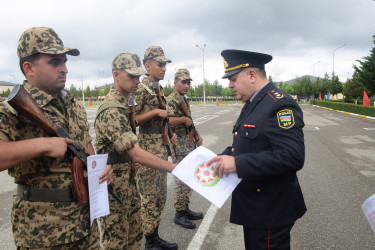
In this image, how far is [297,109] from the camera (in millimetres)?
1811

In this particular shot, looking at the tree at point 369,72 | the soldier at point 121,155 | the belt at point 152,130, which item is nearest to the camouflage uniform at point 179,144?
the belt at point 152,130

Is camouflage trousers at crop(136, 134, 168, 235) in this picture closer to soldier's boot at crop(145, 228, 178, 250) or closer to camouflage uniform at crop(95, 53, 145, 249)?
soldier's boot at crop(145, 228, 178, 250)

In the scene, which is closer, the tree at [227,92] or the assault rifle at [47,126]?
the assault rifle at [47,126]

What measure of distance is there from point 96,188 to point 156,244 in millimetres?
1615

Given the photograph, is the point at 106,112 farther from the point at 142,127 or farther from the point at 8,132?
the point at 142,127

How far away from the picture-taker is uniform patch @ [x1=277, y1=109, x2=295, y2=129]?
5.64 ft

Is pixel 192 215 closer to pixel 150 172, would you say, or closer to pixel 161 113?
pixel 150 172

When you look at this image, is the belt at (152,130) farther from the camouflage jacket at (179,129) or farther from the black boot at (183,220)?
the black boot at (183,220)

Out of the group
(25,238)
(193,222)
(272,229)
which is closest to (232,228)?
(193,222)

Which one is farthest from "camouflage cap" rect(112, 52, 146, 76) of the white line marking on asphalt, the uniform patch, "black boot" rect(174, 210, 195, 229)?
"black boot" rect(174, 210, 195, 229)

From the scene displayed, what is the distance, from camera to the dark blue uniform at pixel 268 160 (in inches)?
66.9

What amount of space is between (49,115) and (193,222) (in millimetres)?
2575

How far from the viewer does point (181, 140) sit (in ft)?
13.6

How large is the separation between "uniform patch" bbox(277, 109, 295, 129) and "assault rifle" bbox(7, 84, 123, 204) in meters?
1.35
